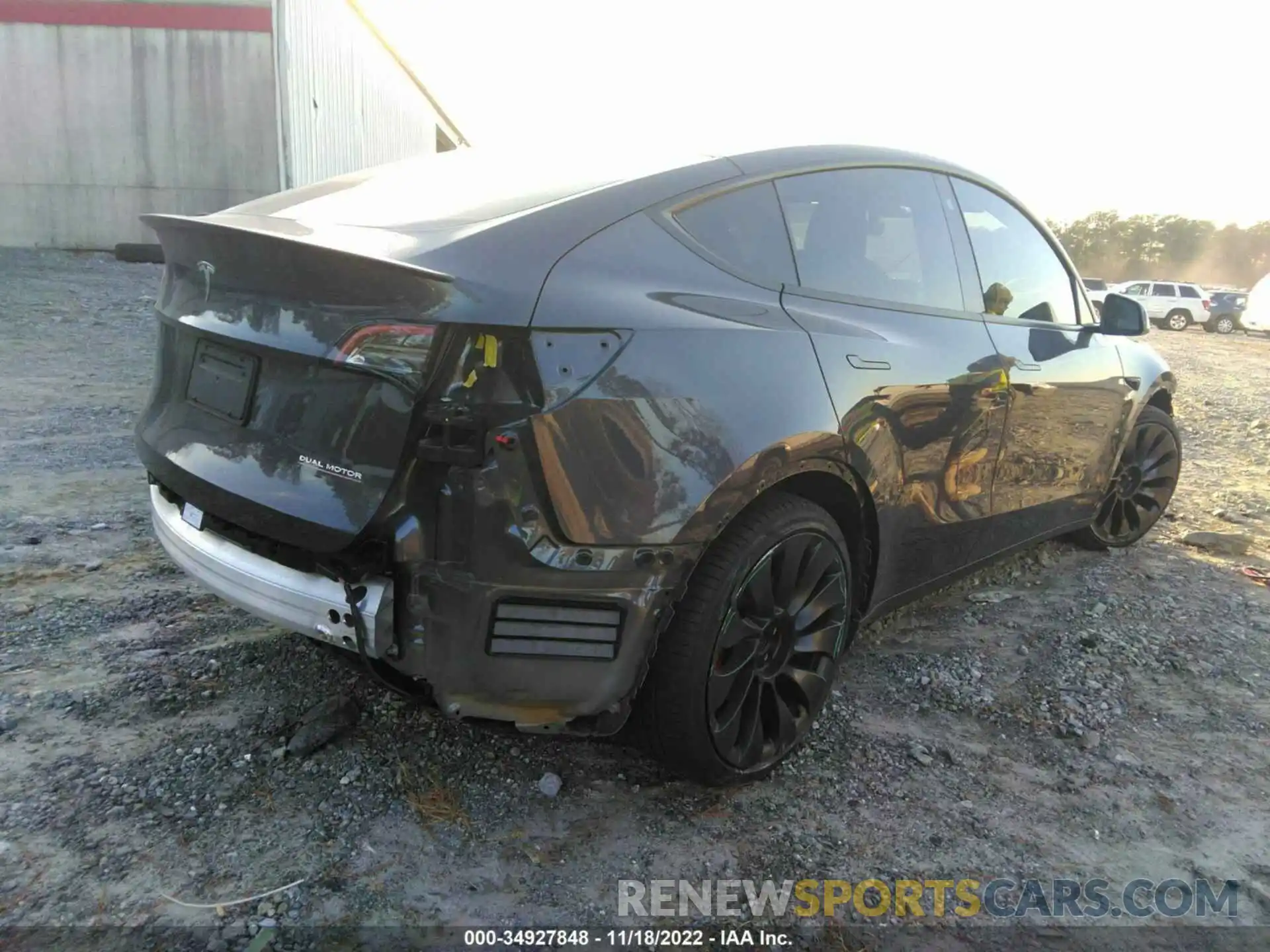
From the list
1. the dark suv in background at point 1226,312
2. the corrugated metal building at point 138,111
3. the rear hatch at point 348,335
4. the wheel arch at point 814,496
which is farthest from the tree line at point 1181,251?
the rear hatch at point 348,335

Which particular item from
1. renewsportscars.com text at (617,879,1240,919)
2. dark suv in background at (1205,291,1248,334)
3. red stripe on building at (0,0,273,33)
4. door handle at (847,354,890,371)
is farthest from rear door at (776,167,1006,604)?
dark suv in background at (1205,291,1248,334)

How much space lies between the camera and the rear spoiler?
185cm

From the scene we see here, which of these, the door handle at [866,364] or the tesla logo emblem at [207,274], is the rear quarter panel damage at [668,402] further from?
the tesla logo emblem at [207,274]

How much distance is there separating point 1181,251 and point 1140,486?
69.1 m

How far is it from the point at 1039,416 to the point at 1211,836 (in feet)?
4.89

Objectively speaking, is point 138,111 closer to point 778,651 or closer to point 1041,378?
point 1041,378

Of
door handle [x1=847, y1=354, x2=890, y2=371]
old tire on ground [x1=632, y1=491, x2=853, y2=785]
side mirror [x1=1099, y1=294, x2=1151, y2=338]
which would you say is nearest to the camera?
old tire on ground [x1=632, y1=491, x2=853, y2=785]

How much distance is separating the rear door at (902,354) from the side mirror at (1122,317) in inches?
40.6

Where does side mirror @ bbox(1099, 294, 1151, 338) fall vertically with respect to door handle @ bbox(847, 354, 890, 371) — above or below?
above

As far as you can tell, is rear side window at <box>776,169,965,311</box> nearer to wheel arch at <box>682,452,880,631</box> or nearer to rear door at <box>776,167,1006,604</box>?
rear door at <box>776,167,1006,604</box>

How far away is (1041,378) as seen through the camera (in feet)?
10.7

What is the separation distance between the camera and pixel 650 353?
1.97 m

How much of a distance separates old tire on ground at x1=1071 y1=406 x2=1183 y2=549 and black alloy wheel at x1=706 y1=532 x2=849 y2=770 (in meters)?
2.42

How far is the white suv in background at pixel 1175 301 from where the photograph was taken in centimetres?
2894
